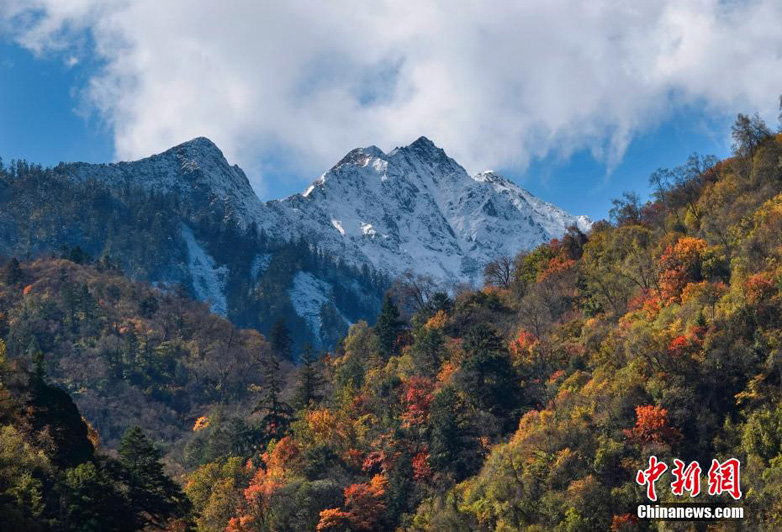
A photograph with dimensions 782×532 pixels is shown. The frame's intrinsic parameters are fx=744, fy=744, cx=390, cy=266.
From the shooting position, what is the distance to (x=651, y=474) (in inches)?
1906

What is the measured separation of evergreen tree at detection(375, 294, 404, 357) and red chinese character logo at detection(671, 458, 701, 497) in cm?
4394

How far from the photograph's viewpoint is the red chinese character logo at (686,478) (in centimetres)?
4444

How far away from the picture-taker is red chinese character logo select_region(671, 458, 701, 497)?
44.4 metres

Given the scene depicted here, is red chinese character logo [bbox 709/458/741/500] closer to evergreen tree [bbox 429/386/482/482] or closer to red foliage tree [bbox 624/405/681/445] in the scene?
red foliage tree [bbox 624/405/681/445]

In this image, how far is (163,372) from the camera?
382 feet

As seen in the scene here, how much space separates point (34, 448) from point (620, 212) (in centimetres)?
7299

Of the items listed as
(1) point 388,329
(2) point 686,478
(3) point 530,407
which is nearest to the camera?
(2) point 686,478

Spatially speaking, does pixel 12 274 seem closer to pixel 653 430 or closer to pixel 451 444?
pixel 451 444

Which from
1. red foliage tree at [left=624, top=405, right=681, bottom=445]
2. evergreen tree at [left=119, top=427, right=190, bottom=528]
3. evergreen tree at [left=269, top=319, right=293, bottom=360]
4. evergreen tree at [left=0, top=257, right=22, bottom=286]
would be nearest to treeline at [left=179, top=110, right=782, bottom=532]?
red foliage tree at [left=624, top=405, right=681, bottom=445]

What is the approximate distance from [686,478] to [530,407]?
2096 centimetres

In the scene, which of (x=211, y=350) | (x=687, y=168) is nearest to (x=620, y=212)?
(x=687, y=168)

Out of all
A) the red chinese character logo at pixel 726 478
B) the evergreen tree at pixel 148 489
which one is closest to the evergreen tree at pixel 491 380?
the red chinese character logo at pixel 726 478

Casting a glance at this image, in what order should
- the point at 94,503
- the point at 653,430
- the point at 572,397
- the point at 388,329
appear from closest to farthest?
the point at 94,503 < the point at 653,430 < the point at 572,397 < the point at 388,329

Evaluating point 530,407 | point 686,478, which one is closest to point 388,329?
point 530,407
